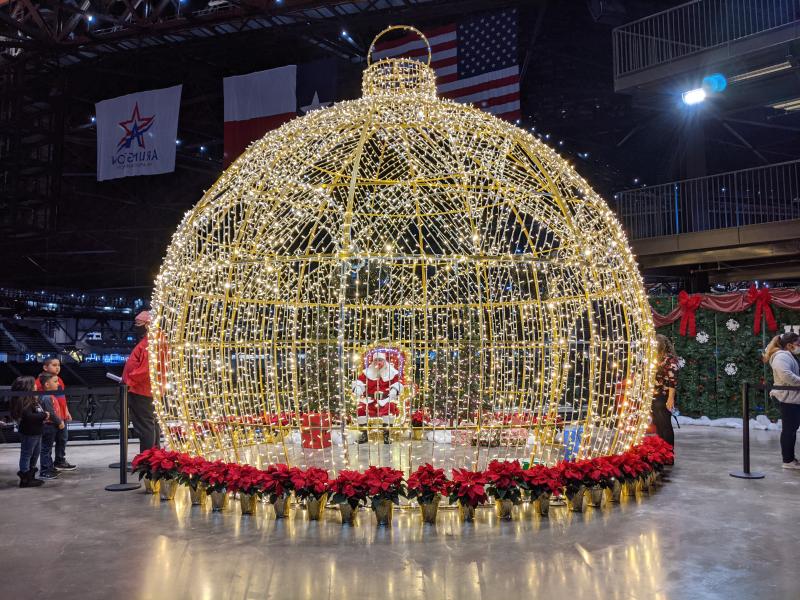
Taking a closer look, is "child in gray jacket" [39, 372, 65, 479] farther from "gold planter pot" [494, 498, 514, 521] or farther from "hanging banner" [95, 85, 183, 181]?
"hanging banner" [95, 85, 183, 181]

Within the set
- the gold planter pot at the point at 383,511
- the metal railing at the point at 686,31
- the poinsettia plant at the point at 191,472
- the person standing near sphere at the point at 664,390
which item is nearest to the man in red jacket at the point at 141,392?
the poinsettia plant at the point at 191,472

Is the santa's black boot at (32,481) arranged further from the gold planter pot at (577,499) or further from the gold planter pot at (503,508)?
the gold planter pot at (577,499)

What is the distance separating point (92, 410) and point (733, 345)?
11.1 meters

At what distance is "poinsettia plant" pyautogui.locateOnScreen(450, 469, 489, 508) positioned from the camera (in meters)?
5.41

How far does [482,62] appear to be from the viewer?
12.5 m

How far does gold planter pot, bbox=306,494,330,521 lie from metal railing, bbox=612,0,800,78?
40.6ft

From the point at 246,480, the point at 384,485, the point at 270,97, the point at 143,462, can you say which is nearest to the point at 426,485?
the point at 384,485

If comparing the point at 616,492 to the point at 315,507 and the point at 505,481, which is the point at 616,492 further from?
the point at 315,507

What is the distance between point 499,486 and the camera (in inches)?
218

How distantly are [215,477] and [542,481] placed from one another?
2.59m

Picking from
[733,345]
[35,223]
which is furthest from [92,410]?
[733,345]

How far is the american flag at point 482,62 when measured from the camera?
12.4 m

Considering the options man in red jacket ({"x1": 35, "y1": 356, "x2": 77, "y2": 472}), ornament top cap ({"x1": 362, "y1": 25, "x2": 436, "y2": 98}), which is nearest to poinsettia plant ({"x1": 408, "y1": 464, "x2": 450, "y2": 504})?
ornament top cap ({"x1": 362, "y1": 25, "x2": 436, "y2": 98})

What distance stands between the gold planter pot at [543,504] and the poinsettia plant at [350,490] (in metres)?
1.35
